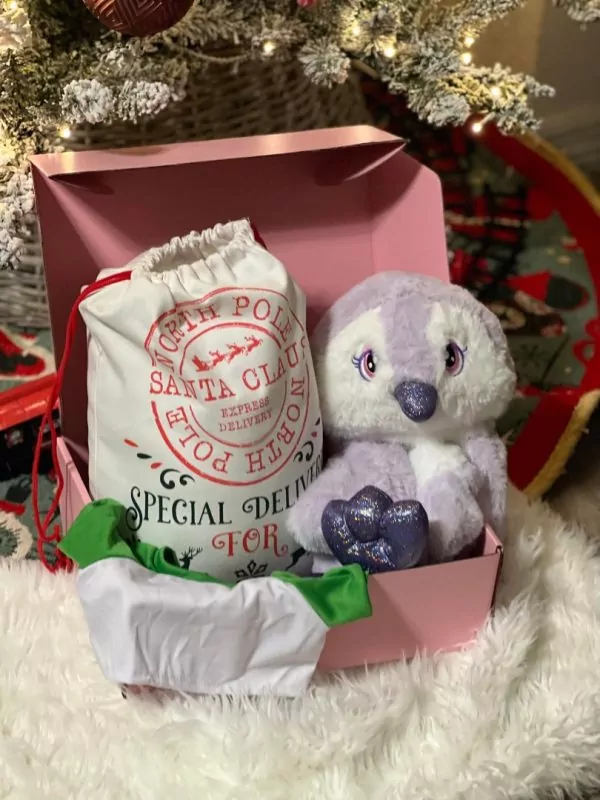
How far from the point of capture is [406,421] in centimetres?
71

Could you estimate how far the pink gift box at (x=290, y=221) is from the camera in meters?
0.68

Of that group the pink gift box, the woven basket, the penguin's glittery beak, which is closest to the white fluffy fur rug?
the pink gift box

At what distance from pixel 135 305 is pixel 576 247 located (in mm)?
964

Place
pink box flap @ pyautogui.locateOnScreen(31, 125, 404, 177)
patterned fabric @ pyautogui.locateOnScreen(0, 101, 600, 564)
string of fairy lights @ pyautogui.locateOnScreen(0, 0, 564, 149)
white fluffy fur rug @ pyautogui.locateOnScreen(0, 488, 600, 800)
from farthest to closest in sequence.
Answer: patterned fabric @ pyautogui.locateOnScreen(0, 101, 600, 564), string of fairy lights @ pyautogui.locateOnScreen(0, 0, 564, 149), pink box flap @ pyautogui.locateOnScreen(31, 125, 404, 177), white fluffy fur rug @ pyautogui.locateOnScreen(0, 488, 600, 800)

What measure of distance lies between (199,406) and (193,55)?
1.47 feet

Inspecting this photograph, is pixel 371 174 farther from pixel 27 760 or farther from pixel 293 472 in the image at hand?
pixel 27 760

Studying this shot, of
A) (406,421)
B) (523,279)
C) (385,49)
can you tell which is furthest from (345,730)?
(523,279)

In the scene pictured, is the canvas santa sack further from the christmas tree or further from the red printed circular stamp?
the christmas tree

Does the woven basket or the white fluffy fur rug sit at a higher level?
the woven basket

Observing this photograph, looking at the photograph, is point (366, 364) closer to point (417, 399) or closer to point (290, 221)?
point (417, 399)

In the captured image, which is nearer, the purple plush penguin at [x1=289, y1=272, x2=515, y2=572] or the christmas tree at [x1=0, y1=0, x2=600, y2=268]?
the purple plush penguin at [x1=289, y1=272, x2=515, y2=572]

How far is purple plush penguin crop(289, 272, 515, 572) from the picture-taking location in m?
0.67

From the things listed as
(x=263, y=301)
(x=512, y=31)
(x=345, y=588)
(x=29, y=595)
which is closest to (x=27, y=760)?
(x=29, y=595)

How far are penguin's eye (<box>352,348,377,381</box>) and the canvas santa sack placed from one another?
0.05 m
